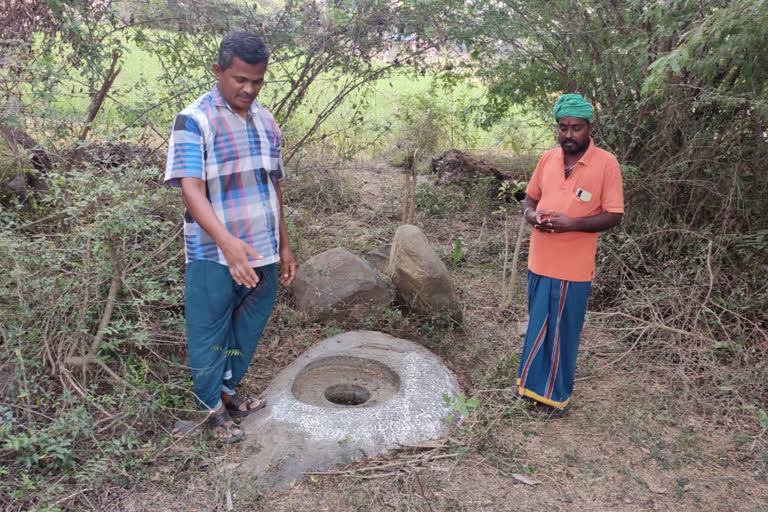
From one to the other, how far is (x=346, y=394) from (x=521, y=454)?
1.10 meters

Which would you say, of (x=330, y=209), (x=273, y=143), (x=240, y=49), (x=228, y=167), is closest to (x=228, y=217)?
(x=228, y=167)

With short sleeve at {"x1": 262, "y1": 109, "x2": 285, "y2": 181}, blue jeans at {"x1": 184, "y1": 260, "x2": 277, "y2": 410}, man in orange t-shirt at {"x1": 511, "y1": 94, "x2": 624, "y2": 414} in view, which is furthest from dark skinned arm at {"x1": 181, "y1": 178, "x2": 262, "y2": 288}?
man in orange t-shirt at {"x1": 511, "y1": 94, "x2": 624, "y2": 414}

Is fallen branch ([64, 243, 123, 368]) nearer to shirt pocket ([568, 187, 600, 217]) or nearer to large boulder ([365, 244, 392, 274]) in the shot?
shirt pocket ([568, 187, 600, 217])

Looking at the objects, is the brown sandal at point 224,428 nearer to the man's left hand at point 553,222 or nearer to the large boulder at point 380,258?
the man's left hand at point 553,222

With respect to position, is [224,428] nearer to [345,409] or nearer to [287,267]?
[345,409]

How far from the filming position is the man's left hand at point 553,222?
2.89m

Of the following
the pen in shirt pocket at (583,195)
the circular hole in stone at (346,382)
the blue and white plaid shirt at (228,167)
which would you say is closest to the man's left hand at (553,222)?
the pen in shirt pocket at (583,195)

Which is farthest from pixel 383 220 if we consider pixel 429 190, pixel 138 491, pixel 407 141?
pixel 138 491

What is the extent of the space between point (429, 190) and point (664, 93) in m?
3.02

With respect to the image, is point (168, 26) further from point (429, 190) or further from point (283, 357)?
point (429, 190)

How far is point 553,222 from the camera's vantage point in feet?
9.55

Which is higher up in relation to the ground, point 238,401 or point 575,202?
point 575,202

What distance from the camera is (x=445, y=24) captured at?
5.24m

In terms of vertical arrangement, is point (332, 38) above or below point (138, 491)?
above
